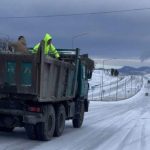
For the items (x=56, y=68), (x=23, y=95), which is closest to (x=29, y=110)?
(x=23, y=95)

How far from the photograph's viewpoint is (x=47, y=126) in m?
15.7

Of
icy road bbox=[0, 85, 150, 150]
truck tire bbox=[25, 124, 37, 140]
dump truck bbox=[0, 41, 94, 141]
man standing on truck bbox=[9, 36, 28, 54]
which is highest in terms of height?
man standing on truck bbox=[9, 36, 28, 54]

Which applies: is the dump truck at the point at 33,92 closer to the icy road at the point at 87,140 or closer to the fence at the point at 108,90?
the icy road at the point at 87,140

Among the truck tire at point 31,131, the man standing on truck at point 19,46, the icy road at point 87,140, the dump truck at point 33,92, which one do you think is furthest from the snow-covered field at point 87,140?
the man standing on truck at point 19,46

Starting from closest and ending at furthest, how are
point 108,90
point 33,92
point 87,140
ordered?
point 33,92
point 87,140
point 108,90

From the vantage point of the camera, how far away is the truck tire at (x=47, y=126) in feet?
50.6

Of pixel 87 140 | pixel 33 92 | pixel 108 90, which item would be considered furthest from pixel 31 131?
pixel 108 90

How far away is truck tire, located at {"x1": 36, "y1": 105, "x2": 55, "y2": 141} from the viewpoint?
50.6 ft

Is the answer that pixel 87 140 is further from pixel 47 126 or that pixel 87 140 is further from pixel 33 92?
pixel 33 92

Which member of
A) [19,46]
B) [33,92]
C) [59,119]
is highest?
[19,46]

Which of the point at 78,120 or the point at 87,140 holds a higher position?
the point at 78,120

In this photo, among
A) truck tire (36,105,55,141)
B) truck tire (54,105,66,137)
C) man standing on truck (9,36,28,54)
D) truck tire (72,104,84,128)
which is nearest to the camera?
truck tire (36,105,55,141)

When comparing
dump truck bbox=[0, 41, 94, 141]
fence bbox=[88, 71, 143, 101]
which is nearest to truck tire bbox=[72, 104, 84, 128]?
dump truck bbox=[0, 41, 94, 141]

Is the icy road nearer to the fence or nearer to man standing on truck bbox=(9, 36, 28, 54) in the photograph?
man standing on truck bbox=(9, 36, 28, 54)
